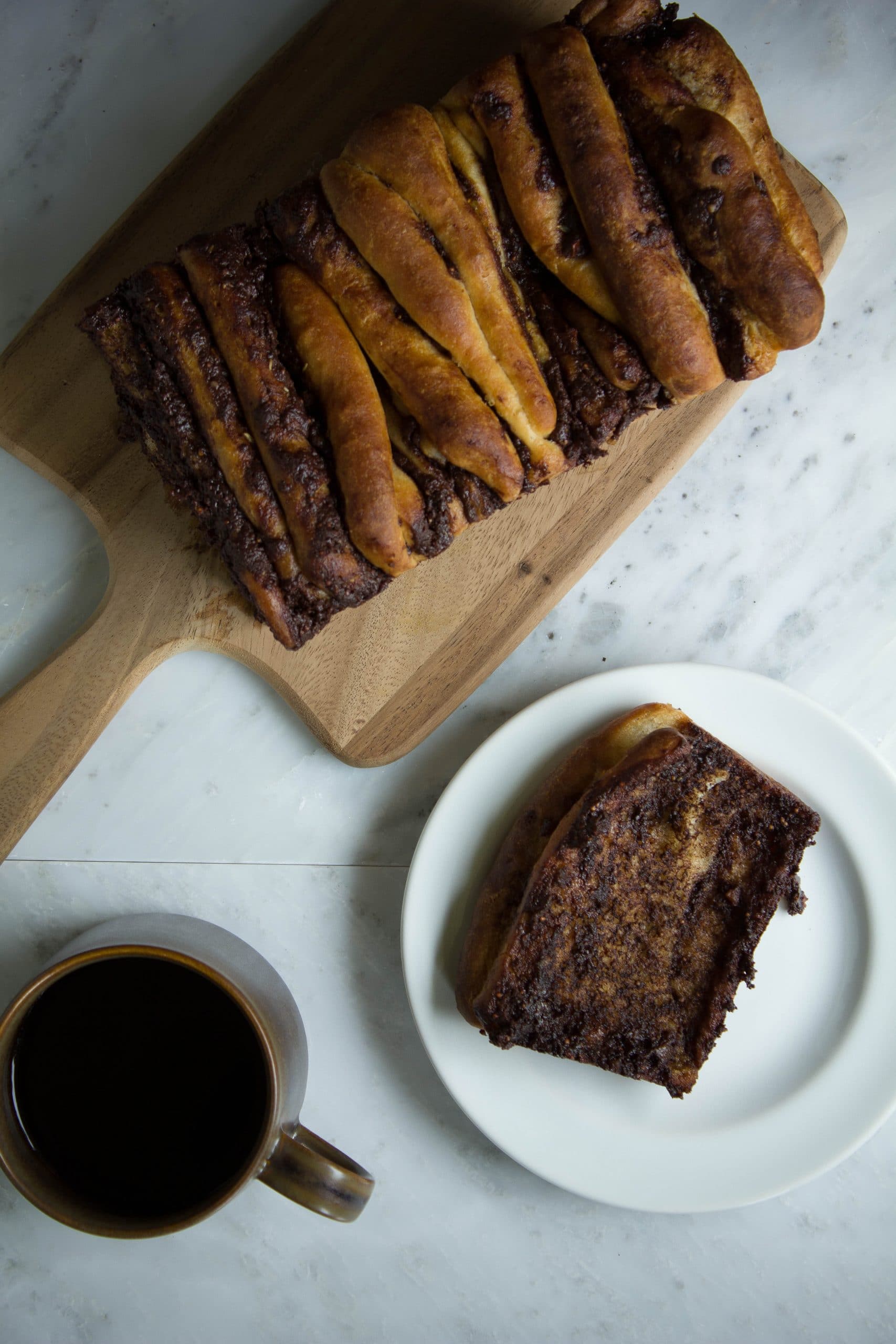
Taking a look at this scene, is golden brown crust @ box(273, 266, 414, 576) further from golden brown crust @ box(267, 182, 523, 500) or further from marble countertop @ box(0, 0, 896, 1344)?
marble countertop @ box(0, 0, 896, 1344)

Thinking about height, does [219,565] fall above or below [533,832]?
above

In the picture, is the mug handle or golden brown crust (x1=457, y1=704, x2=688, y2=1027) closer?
the mug handle

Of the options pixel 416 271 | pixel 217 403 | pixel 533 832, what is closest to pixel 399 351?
pixel 416 271

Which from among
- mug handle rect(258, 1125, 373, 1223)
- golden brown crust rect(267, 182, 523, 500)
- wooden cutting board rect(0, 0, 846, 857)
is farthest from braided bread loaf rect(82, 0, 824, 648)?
mug handle rect(258, 1125, 373, 1223)

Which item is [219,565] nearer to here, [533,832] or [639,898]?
[533,832]

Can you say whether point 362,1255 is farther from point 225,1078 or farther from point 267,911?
point 267,911

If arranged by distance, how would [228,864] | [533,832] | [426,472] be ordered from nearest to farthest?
[426,472] → [533,832] → [228,864]

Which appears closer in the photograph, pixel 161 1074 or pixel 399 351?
pixel 399 351

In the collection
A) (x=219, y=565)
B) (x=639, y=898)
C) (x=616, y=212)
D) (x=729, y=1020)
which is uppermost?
(x=616, y=212)
